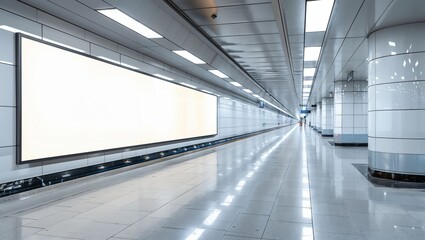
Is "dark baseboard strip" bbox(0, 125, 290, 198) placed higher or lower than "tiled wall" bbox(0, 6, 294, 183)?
lower

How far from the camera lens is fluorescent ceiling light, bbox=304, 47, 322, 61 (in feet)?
32.3

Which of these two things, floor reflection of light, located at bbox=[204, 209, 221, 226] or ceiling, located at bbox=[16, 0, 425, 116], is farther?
ceiling, located at bbox=[16, 0, 425, 116]

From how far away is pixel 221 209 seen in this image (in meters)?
5.02

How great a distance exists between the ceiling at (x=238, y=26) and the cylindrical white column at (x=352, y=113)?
16.9ft

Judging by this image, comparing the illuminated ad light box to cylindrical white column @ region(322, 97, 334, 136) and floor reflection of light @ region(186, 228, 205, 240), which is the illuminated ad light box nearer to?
floor reflection of light @ region(186, 228, 205, 240)

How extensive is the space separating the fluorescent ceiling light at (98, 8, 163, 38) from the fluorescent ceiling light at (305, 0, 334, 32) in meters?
3.43

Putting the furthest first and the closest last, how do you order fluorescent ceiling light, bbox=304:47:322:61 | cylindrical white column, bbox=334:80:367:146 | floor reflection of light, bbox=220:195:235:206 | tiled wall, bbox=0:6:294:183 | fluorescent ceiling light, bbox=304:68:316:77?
cylindrical white column, bbox=334:80:367:146 < fluorescent ceiling light, bbox=304:68:316:77 < fluorescent ceiling light, bbox=304:47:322:61 < floor reflection of light, bbox=220:195:235:206 < tiled wall, bbox=0:6:294:183

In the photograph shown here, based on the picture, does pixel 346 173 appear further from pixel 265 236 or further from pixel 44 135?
pixel 44 135

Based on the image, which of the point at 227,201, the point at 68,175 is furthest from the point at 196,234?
the point at 68,175

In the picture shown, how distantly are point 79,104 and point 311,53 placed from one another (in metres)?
7.37

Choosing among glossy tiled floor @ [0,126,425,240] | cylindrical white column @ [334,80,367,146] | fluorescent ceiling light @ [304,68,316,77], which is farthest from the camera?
cylindrical white column @ [334,80,367,146]

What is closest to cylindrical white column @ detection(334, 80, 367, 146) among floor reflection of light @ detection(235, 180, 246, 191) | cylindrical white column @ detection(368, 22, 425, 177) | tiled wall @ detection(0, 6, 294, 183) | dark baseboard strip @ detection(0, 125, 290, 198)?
cylindrical white column @ detection(368, 22, 425, 177)

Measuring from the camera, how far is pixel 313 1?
5875mm

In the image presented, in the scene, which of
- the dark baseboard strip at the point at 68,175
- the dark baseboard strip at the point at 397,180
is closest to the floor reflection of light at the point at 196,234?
the dark baseboard strip at the point at 68,175
